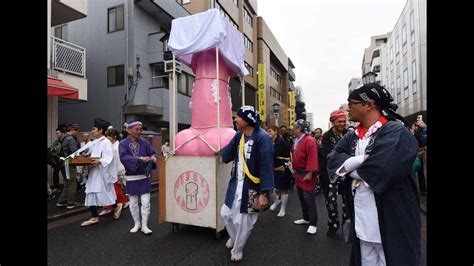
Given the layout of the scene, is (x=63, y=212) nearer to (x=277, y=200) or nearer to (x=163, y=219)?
(x=163, y=219)

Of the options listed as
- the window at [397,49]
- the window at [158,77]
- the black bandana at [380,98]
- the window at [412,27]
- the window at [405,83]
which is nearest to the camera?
the black bandana at [380,98]

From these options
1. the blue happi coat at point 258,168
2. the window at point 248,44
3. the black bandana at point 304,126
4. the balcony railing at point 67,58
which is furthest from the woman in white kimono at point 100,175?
the window at point 248,44

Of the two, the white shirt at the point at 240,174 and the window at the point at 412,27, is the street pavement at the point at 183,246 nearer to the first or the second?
the white shirt at the point at 240,174

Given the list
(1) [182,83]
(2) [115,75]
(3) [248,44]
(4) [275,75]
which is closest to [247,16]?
(3) [248,44]

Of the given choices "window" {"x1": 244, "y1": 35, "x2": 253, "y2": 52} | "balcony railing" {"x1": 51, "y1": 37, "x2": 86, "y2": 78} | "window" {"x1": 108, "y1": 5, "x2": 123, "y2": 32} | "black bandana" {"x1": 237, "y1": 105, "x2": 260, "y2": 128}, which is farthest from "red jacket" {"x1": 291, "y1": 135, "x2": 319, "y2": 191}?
"window" {"x1": 244, "y1": 35, "x2": 253, "y2": 52}

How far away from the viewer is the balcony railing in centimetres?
973

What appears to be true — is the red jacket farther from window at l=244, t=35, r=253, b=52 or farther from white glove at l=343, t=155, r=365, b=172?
window at l=244, t=35, r=253, b=52

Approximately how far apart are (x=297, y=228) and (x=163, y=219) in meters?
2.21

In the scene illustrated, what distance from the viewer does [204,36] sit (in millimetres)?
4699

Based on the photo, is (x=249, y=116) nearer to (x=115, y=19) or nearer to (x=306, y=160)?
(x=306, y=160)

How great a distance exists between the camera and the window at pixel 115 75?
14.4 meters

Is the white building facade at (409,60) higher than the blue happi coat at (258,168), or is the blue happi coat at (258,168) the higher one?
the white building facade at (409,60)

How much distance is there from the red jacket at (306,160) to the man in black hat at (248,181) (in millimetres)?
1495

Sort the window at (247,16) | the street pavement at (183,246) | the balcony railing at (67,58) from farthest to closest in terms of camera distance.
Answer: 1. the window at (247,16)
2. the balcony railing at (67,58)
3. the street pavement at (183,246)
